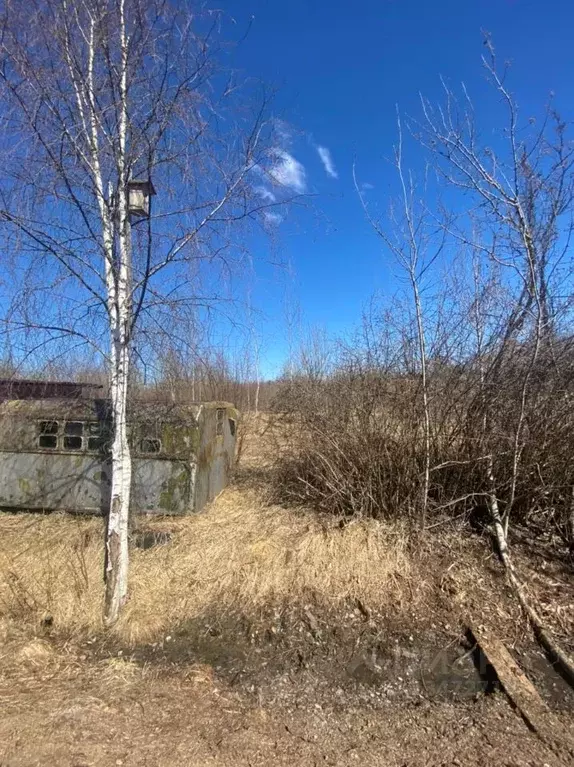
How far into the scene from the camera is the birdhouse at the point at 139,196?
3.97 metres

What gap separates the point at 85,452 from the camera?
5.43m

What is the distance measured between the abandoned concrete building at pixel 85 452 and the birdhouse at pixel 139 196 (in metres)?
2.15

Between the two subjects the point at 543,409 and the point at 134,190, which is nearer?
the point at 134,190

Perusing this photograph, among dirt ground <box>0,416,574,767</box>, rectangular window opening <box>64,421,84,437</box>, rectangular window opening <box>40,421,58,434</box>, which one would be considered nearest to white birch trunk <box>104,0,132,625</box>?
dirt ground <box>0,416,574,767</box>

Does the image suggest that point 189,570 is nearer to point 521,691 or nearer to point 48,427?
point 48,427

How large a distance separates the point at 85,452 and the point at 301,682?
3.36 meters

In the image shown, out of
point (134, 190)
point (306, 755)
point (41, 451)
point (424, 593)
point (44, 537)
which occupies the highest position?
point (134, 190)

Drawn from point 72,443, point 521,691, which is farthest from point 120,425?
point 521,691

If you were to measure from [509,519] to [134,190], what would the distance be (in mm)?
5104

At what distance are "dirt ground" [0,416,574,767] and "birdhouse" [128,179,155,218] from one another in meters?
3.32

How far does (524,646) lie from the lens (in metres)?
3.94

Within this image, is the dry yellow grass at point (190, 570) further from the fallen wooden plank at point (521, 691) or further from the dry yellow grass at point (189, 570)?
the fallen wooden plank at point (521, 691)

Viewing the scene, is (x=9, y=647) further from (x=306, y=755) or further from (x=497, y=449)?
(x=497, y=449)

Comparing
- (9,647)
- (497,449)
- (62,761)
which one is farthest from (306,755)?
(497,449)
